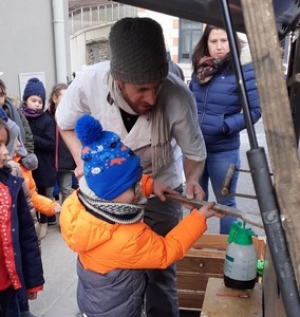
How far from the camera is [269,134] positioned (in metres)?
0.65

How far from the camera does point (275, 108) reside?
645 mm

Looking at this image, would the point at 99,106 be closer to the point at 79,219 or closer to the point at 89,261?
the point at 79,219

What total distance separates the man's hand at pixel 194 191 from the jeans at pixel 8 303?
3.92ft

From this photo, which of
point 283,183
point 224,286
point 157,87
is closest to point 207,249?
point 224,286

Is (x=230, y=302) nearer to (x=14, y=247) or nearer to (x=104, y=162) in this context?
(x=104, y=162)

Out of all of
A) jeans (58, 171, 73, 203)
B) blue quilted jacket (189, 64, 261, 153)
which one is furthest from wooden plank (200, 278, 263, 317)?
jeans (58, 171, 73, 203)

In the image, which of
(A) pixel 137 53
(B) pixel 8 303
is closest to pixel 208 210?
(A) pixel 137 53

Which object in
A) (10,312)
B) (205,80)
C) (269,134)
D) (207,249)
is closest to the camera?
(269,134)

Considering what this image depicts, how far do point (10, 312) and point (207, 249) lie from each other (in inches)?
50.5

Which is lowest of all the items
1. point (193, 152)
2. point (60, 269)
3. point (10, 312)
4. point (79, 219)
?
point (60, 269)

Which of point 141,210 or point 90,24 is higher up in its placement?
point 90,24

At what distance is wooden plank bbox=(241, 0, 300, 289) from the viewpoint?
646 millimetres

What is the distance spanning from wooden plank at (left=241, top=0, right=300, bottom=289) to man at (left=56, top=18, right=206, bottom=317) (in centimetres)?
105

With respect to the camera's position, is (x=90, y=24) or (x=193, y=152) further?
(x=90, y=24)
